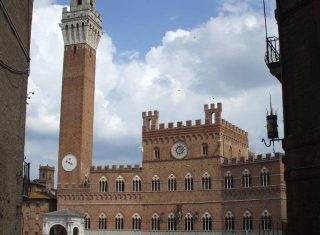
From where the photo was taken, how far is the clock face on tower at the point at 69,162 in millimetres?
56862

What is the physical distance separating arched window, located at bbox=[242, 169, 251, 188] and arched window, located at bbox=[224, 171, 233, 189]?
132 cm

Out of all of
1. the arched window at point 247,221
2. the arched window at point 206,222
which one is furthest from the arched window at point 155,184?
the arched window at point 247,221

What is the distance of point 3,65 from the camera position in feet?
46.7

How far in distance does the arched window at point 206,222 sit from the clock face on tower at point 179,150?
6548 mm

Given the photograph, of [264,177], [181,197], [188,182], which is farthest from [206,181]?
[264,177]

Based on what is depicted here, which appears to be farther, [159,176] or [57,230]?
[57,230]

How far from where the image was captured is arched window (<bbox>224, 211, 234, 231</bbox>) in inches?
1912

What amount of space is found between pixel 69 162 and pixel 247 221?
831 inches

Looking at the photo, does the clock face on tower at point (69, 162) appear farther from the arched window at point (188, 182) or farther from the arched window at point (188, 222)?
the arched window at point (188, 222)

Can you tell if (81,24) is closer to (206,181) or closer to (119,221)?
(119,221)

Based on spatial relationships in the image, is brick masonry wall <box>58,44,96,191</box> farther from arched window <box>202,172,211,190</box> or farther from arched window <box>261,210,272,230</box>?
arched window <box>261,210,272,230</box>

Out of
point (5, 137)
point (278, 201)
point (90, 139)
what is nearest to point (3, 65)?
point (5, 137)

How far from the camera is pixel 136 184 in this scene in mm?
54812

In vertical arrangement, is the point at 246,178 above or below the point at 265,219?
above
